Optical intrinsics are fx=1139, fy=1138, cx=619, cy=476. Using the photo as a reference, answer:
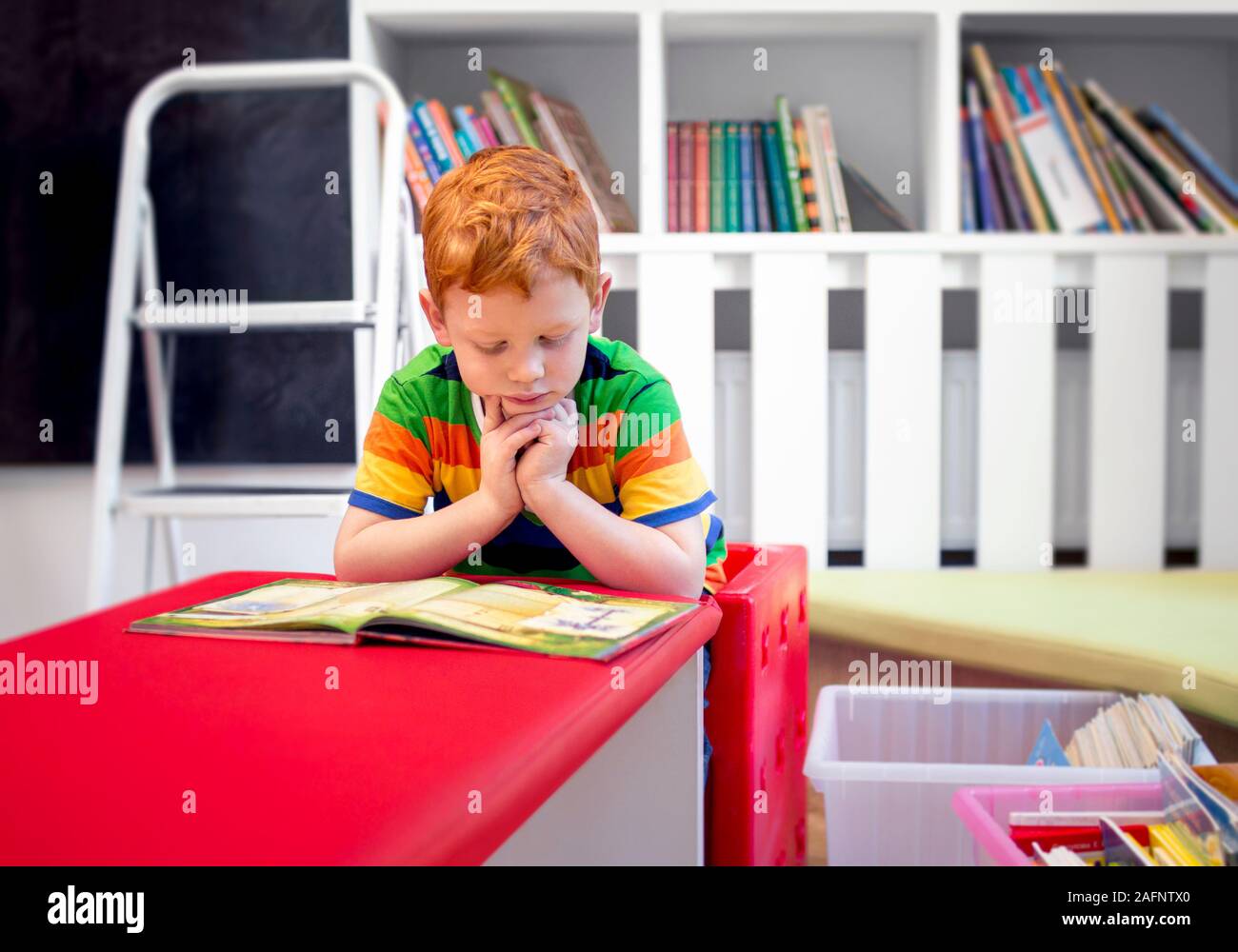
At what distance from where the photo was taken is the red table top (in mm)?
360

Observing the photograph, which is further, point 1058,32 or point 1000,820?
point 1058,32

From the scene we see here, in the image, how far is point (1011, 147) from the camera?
6.84 feet

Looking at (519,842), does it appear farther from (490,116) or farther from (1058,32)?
(1058,32)

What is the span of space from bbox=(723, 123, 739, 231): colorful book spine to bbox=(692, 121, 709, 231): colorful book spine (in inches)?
1.3

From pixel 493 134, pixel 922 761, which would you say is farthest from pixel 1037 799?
pixel 493 134

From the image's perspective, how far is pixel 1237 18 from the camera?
7.03 ft

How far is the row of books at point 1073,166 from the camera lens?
206 centimetres

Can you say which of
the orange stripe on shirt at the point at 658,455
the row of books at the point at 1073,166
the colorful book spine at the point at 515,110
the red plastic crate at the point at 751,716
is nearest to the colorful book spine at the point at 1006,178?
the row of books at the point at 1073,166

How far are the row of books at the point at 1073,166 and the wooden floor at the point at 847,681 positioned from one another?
0.87 meters

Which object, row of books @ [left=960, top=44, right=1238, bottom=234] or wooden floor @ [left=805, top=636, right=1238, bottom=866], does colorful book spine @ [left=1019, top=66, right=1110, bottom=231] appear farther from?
wooden floor @ [left=805, top=636, right=1238, bottom=866]

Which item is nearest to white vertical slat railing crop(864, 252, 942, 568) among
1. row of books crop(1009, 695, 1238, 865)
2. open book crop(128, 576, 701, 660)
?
row of books crop(1009, 695, 1238, 865)

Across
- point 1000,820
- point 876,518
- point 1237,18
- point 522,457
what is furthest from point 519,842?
point 1237,18

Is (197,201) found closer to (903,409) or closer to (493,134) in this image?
(493,134)

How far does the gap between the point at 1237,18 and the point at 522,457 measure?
1981 mm
